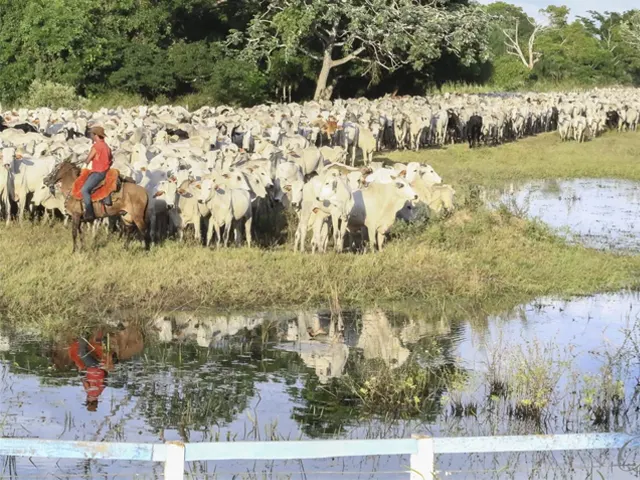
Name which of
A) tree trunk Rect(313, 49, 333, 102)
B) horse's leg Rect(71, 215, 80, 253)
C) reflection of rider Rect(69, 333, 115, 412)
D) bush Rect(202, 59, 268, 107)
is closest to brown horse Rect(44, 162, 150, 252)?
horse's leg Rect(71, 215, 80, 253)

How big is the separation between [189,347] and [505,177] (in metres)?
17.8

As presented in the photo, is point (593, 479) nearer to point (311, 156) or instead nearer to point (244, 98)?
point (311, 156)

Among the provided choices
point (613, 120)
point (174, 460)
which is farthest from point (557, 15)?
point (174, 460)

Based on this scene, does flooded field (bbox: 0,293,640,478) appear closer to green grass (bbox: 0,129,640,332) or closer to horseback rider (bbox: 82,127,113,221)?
green grass (bbox: 0,129,640,332)

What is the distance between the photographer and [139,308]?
13062 millimetres

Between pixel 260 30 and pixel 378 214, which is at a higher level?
pixel 260 30

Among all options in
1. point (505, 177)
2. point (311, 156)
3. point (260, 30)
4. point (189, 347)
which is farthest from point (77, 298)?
point (260, 30)

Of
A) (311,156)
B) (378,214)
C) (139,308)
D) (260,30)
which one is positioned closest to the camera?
(139,308)

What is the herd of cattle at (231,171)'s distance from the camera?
1645 centimetres

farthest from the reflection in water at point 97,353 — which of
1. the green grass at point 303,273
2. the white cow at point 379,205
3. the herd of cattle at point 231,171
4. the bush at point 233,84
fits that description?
the bush at point 233,84

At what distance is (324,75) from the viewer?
45500 mm

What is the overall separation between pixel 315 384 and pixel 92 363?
218cm

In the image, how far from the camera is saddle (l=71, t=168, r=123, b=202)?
1543cm

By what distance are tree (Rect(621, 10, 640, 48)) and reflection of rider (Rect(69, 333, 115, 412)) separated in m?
84.8
